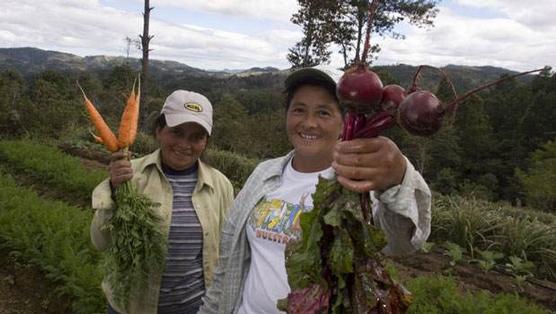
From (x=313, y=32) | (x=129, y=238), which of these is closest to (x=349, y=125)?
(x=129, y=238)

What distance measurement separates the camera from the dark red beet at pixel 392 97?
0.84 metres

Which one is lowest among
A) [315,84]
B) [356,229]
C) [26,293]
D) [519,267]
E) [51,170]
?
[26,293]

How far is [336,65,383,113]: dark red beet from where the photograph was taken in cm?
82

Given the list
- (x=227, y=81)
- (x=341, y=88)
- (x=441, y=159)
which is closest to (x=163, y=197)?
(x=341, y=88)

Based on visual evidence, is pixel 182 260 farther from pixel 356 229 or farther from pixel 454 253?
pixel 454 253

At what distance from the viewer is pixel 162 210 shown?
2.30 m

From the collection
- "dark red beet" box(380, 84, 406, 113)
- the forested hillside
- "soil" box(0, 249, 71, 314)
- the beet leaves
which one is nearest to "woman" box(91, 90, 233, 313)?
the beet leaves

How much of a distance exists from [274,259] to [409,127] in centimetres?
91

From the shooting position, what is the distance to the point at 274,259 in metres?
1.56

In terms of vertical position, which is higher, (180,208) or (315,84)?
(315,84)

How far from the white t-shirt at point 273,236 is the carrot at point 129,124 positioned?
854 millimetres

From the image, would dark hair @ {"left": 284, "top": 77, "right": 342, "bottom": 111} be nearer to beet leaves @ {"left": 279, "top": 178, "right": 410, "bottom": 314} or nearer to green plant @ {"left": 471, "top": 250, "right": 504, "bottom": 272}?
beet leaves @ {"left": 279, "top": 178, "right": 410, "bottom": 314}

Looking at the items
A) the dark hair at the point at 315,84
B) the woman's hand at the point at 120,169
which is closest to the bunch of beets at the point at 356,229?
the dark hair at the point at 315,84

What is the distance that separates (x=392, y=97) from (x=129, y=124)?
1.72m
